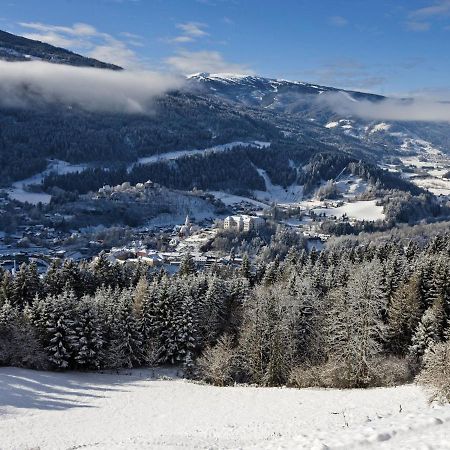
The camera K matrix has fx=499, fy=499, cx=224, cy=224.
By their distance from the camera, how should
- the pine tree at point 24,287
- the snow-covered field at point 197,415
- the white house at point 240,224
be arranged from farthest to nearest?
the white house at point 240,224 → the pine tree at point 24,287 → the snow-covered field at point 197,415

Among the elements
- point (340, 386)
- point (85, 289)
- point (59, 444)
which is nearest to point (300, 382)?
point (340, 386)

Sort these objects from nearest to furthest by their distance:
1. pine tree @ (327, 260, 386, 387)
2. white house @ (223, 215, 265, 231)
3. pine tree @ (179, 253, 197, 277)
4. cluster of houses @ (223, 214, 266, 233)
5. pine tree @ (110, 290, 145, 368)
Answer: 1. pine tree @ (327, 260, 386, 387)
2. pine tree @ (110, 290, 145, 368)
3. pine tree @ (179, 253, 197, 277)
4. cluster of houses @ (223, 214, 266, 233)
5. white house @ (223, 215, 265, 231)

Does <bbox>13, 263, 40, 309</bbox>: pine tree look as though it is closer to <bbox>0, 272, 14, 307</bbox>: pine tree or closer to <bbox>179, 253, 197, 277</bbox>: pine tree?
<bbox>0, 272, 14, 307</bbox>: pine tree

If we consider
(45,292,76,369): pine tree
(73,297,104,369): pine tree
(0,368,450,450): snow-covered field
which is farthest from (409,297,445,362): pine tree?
(45,292,76,369): pine tree

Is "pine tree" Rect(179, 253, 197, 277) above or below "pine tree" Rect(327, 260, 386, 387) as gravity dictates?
below

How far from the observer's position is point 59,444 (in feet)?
96.0

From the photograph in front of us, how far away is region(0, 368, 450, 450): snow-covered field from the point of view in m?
18.2

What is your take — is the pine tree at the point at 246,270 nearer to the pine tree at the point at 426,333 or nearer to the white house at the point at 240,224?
the pine tree at the point at 426,333

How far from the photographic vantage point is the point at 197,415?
118 ft

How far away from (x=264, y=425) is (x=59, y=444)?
1220cm

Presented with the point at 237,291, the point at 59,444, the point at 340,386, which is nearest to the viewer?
the point at 59,444

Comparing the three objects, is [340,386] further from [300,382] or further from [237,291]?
[237,291]

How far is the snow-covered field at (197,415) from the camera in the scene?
18.2 metres

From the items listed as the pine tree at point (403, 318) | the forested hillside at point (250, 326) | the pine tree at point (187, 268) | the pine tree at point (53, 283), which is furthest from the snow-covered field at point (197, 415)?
the pine tree at point (187, 268)
